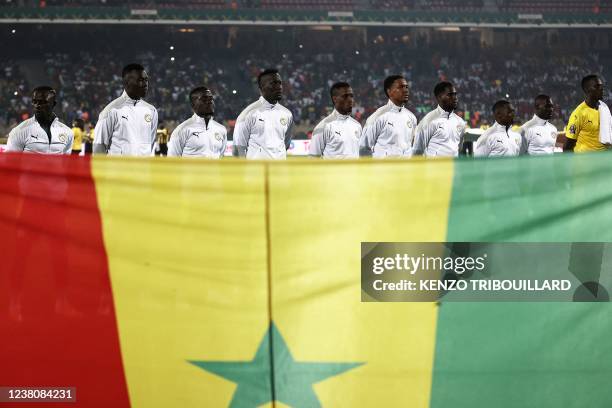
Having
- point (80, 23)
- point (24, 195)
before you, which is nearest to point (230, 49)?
point (80, 23)

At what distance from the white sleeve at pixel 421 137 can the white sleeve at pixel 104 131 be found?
3.40m

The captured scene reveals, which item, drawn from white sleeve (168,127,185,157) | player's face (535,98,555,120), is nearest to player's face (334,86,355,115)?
white sleeve (168,127,185,157)

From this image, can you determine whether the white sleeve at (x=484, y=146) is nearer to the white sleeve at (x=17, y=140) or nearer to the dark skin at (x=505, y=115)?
the dark skin at (x=505, y=115)

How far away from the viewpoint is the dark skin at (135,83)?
8.23 metres

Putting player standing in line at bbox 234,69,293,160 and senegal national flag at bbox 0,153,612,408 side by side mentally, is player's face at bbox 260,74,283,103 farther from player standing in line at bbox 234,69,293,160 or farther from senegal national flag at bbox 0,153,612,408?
senegal national flag at bbox 0,153,612,408

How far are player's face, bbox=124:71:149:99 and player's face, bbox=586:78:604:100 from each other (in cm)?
506

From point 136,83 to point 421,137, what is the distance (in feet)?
10.8

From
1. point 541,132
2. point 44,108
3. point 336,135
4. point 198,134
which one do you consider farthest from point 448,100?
point 44,108

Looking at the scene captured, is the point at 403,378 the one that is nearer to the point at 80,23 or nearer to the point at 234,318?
the point at 234,318

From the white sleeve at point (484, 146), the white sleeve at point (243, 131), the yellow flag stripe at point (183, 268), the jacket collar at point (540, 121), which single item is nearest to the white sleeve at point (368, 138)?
the white sleeve at point (243, 131)

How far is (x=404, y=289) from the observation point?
12.4ft

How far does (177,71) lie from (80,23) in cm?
564

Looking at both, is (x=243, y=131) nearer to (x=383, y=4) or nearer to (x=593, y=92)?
(x=593, y=92)

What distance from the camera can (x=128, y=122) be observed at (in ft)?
27.2
